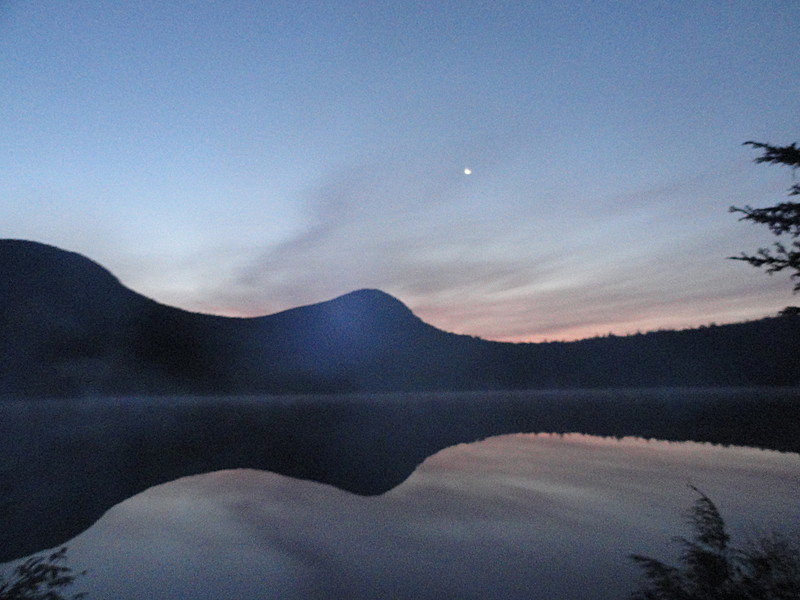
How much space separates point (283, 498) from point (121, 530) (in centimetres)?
488

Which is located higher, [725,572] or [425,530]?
[725,572]

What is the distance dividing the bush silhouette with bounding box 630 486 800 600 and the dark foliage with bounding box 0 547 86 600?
10553 millimetres

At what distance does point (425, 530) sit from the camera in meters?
12.2

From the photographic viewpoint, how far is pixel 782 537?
1009 centimetres

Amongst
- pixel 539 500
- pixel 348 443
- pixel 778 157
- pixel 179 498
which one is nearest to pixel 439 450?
pixel 348 443

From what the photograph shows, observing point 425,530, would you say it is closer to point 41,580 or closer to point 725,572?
point 725,572

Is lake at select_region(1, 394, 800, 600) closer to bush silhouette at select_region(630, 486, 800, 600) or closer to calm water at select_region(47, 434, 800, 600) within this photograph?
calm water at select_region(47, 434, 800, 600)

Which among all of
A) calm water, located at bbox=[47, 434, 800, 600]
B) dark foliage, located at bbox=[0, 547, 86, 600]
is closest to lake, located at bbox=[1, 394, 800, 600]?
calm water, located at bbox=[47, 434, 800, 600]

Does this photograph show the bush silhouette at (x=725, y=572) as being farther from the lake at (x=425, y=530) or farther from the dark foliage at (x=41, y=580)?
the dark foliage at (x=41, y=580)

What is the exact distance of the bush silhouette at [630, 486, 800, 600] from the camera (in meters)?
7.48

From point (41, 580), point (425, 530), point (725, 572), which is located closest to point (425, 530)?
point (425, 530)

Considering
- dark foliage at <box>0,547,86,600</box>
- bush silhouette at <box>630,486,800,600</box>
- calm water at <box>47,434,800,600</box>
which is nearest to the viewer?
bush silhouette at <box>630,486,800,600</box>

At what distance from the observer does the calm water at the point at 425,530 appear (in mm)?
8961

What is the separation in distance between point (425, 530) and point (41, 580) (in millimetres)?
8364
